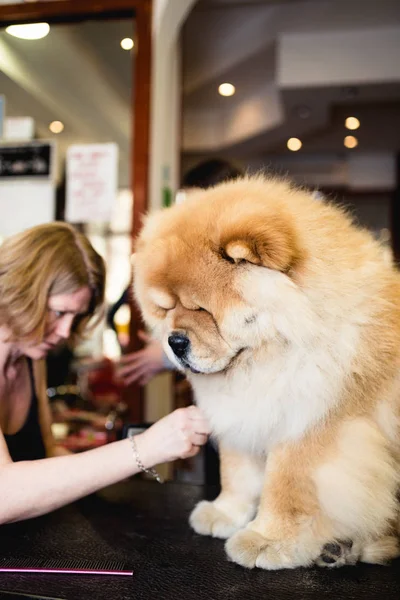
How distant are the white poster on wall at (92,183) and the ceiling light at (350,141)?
402cm

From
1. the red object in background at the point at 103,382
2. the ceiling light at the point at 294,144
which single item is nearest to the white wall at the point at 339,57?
the ceiling light at the point at 294,144

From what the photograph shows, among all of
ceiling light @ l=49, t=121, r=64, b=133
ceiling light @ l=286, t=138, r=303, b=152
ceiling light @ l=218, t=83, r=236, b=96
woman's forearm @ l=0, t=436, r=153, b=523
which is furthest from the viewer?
ceiling light @ l=286, t=138, r=303, b=152

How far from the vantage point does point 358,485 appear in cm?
92

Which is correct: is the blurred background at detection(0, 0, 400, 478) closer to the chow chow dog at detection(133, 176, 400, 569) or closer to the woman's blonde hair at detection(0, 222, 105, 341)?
the chow chow dog at detection(133, 176, 400, 569)

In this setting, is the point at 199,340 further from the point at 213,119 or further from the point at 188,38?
the point at 213,119

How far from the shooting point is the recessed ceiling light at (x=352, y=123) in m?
5.27

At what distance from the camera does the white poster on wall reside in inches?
96.7

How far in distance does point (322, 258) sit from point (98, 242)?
1.72m

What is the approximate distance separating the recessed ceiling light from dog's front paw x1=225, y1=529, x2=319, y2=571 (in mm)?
4912

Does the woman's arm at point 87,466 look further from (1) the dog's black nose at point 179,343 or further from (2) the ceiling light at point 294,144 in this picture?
(2) the ceiling light at point 294,144

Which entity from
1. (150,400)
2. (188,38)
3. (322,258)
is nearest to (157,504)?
(322,258)

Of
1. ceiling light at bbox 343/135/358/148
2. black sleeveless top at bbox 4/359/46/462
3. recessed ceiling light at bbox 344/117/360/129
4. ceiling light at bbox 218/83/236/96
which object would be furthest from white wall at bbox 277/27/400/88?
black sleeveless top at bbox 4/359/46/462

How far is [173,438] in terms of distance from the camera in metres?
1.06

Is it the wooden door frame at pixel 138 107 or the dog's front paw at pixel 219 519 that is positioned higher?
the wooden door frame at pixel 138 107
